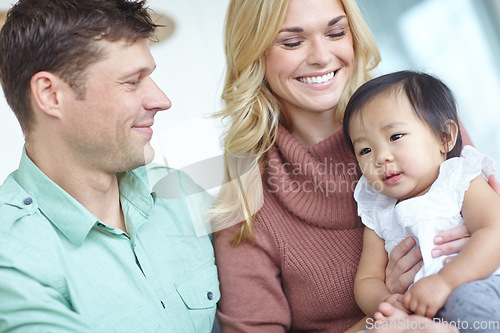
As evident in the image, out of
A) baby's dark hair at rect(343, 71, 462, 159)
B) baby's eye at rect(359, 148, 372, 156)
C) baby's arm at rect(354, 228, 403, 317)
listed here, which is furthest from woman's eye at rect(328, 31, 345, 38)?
baby's arm at rect(354, 228, 403, 317)

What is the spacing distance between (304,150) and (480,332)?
2.78ft

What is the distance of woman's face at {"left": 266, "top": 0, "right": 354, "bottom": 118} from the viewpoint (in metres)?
1.76

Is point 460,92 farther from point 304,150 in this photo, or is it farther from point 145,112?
point 145,112

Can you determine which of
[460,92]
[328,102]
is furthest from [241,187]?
[460,92]

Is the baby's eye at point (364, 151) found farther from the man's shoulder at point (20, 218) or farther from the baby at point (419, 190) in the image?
the man's shoulder at point (20, 218)

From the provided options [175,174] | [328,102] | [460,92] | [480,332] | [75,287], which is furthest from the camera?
[460,92]

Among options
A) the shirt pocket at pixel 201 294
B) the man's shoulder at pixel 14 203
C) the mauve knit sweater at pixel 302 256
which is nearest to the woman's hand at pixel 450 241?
the mauve knit sweater at pixel 302 256

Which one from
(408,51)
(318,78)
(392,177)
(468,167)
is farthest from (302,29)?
(408,51)

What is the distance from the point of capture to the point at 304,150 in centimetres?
184

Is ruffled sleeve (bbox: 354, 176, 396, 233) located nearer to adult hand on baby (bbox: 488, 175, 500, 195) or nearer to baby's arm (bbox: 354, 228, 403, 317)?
baby's arm (bbox: 354, 228, 403, 317)

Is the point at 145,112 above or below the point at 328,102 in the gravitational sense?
above

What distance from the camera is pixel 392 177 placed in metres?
1.52

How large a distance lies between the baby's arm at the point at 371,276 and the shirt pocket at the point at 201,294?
0.47 metres

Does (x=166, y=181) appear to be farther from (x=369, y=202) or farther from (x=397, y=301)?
(x=397, y=301)
